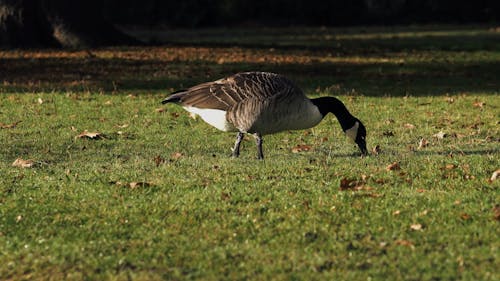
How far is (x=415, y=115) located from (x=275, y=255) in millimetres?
10013

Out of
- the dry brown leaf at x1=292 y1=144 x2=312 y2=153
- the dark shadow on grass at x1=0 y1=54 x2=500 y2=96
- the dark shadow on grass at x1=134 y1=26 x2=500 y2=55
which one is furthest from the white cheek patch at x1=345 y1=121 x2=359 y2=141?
the dark shadow on grass at x1=134 y1=26 x2=500 y2=55

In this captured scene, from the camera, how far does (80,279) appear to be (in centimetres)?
744

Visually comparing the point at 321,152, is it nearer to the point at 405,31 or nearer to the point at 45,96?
the point at 45,96

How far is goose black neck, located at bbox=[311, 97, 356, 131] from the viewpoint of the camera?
12.5 metres

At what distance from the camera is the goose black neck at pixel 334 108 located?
41.0 ft

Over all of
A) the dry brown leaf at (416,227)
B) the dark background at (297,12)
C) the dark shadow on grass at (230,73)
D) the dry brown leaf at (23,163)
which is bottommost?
the dark background at (297,12)

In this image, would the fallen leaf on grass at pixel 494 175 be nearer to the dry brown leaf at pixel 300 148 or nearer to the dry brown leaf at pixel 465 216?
the dry brown leaf at pixel 465 216

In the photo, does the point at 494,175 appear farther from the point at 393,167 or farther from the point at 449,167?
the point at 393,167

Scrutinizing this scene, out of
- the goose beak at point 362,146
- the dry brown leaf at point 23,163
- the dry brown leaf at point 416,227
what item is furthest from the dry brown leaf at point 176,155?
the dry brown leaf at point 416,227

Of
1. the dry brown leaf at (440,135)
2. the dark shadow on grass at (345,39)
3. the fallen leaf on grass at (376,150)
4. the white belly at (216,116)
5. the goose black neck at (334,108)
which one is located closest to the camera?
the white belly at (216,116)

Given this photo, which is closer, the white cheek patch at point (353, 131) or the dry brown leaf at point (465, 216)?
the dry brown leaf at point (465, 216)

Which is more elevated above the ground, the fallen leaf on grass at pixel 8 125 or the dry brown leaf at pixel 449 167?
the dry brown leaf at pixel 449 167

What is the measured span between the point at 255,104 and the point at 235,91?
335 millimetres

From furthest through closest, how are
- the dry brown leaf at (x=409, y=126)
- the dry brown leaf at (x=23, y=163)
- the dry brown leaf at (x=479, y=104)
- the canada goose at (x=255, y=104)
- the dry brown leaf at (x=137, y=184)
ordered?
the dry brown leaf at (x=479, y=104)
the dry brown leaf at (x=409, y=126)
the canada goose at (x=255, y=104)
the dry brown leaf at (x=23, y=163)
the dry brown leaf at (x=137, y=184)
